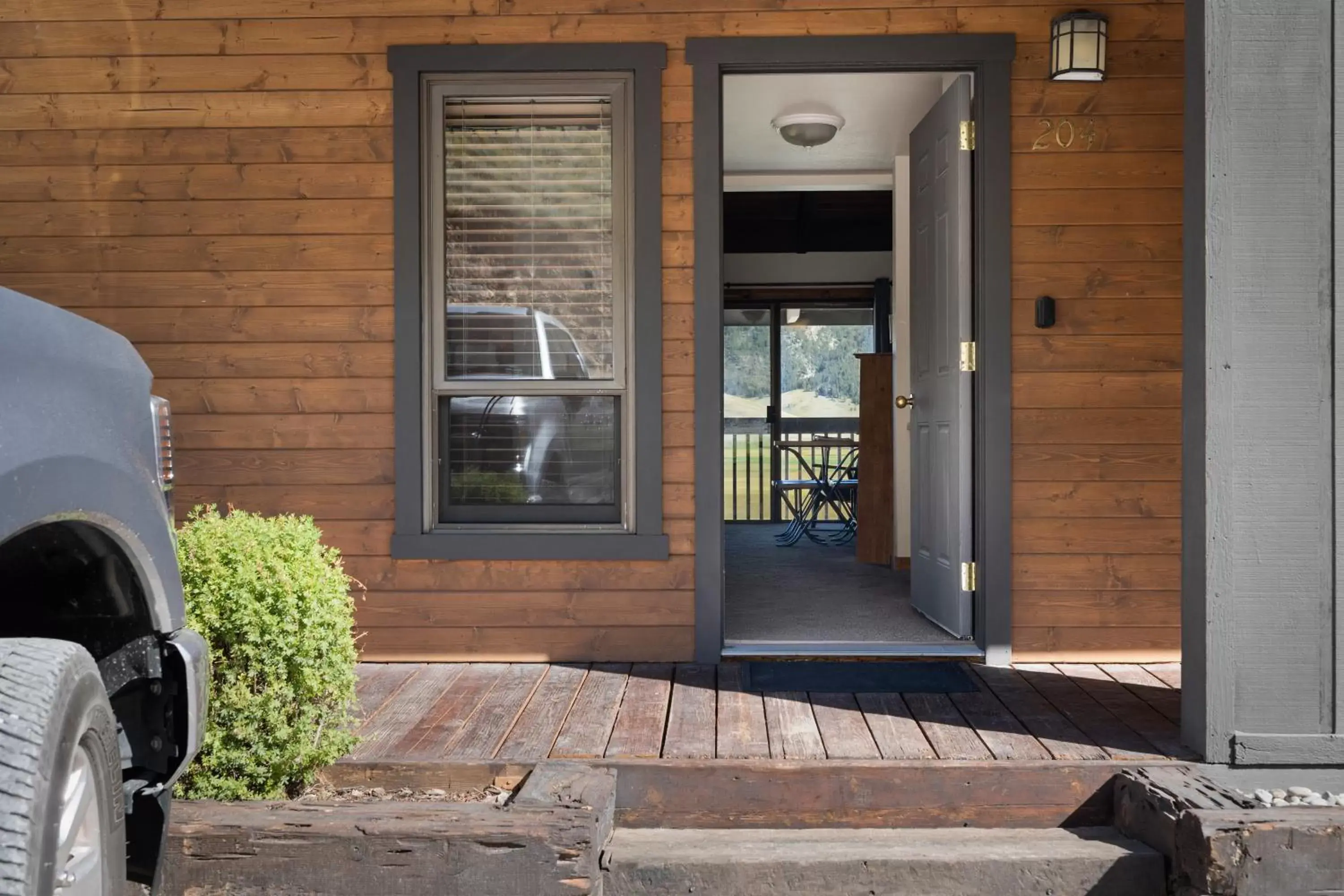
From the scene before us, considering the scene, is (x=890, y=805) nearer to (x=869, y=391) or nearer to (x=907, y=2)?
(x=907, y=2)

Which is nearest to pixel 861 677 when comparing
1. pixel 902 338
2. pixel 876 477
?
pixel 876 477

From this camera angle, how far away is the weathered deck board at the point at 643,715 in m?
3.03

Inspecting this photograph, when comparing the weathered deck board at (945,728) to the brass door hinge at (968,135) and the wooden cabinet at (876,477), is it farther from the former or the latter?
the wooden cabinet at (876,477)

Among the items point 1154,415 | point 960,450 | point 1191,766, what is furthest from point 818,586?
point 1191,766

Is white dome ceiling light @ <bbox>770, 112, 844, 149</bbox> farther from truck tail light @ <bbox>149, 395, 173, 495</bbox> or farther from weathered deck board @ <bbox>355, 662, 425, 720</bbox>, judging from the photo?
truck tail light @ <bbox>149, 395, 173, 495</bbox>

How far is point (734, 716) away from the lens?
3385 mm

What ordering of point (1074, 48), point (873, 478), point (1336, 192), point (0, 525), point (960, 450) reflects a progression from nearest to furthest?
point (0, 525)
point (1336, 192)
point (1074, 48)
point (960, 450)
point (873, 478)

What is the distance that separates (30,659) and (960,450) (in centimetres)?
342

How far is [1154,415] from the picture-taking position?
413 centimetres

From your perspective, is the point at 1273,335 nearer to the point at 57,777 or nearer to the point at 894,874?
the point at 894,874

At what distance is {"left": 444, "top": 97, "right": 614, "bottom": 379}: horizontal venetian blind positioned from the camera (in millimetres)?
4199

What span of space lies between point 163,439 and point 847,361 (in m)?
9.71

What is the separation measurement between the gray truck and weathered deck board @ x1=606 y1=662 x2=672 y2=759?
1.37m

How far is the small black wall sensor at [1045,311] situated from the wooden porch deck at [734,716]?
1.23 metres
